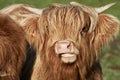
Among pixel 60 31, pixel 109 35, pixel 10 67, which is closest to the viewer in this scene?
pixel 10 67

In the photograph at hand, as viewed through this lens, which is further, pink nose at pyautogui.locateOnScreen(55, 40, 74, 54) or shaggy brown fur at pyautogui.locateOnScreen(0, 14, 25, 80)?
pink nose at pyautogui.locateOnScreen(55, 40, 74, 54)

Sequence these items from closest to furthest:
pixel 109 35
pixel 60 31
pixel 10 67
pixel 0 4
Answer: pixel 10 67
pixel 60 31
pixel 109 35
pixel 0 4

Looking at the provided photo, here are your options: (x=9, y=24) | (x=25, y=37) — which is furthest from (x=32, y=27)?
(x=9, y=24)

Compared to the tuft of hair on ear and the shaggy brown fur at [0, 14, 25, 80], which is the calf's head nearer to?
the tuft of hair on ear

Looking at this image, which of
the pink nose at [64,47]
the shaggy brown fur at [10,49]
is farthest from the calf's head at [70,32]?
the shaggy brown fur at [10,49]

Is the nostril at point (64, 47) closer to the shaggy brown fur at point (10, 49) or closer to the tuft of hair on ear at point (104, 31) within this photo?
the shaggy brown fur at point (10, 49)

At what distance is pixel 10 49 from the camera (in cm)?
630

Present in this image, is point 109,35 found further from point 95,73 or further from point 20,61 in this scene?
point 20,61

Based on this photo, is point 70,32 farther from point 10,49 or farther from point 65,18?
point 10,49

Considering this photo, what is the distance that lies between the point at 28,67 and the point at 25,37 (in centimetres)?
70

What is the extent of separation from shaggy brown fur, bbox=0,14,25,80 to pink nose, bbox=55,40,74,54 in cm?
49

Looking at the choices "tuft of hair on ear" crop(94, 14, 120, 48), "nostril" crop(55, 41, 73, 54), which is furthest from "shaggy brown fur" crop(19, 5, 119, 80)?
"nostril" crop(55, 41, 73, 54)

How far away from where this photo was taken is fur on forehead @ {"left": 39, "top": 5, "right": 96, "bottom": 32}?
22.6ft

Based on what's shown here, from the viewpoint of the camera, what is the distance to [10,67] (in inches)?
248
